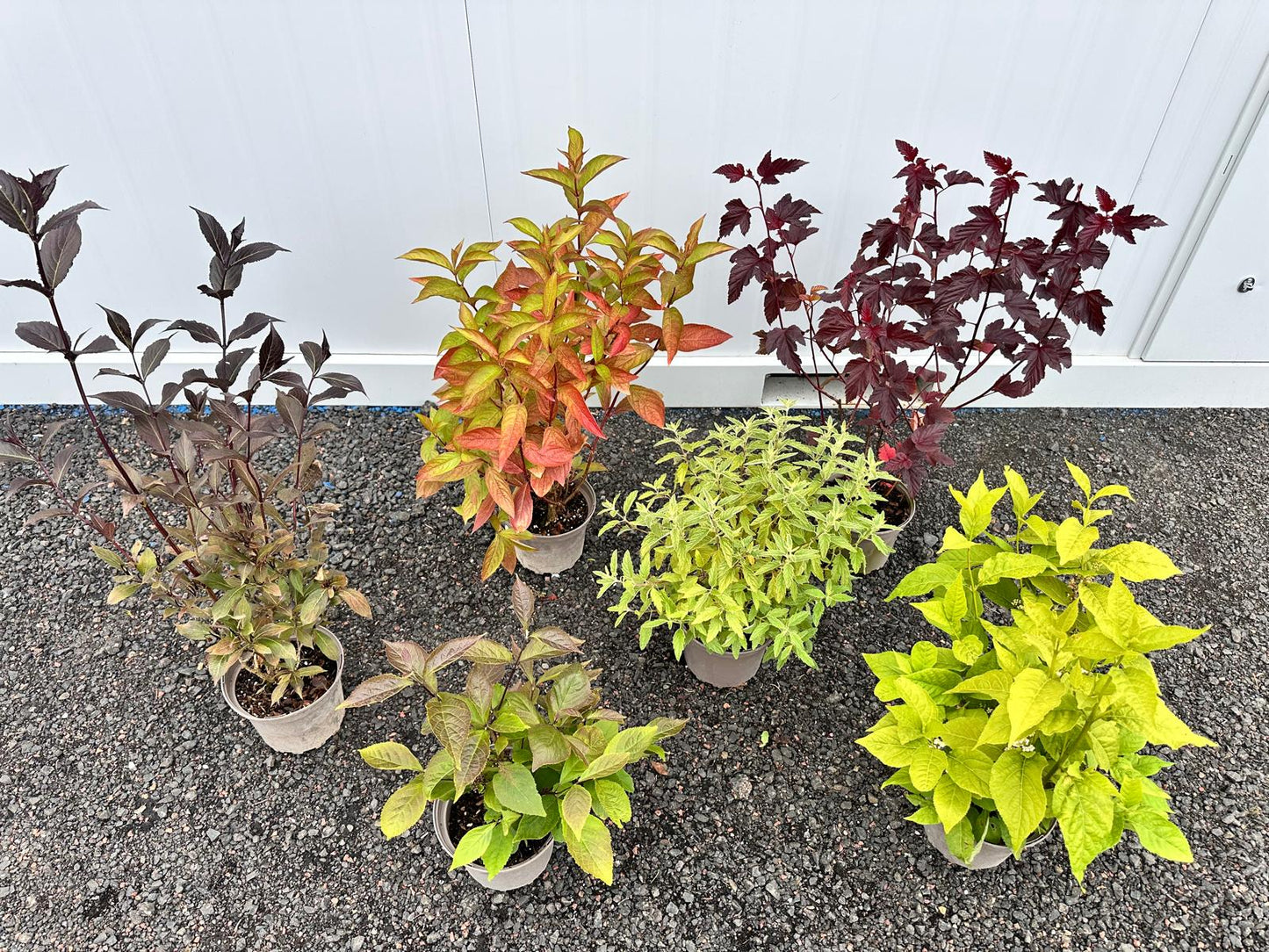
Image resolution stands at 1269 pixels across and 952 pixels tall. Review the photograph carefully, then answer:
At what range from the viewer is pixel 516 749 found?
1.71 metres

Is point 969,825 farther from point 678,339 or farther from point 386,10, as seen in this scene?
point 386,10

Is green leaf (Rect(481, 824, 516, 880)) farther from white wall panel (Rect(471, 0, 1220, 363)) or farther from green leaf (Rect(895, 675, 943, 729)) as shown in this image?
white wall panel (Rect(471, 0, 1220, 363))

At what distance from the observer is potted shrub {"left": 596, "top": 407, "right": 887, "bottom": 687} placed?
1.90m

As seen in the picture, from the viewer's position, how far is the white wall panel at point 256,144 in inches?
88.4

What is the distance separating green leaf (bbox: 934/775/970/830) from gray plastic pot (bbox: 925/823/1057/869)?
0.20 metres

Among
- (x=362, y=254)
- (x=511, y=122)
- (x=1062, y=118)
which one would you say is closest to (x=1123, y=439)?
(x=1062, y=118)

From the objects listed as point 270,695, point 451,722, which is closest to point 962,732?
point 451,722

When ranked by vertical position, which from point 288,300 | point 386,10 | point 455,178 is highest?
point 386,10

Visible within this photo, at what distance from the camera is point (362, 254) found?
2.67m

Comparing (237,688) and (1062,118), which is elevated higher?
(1062,118)

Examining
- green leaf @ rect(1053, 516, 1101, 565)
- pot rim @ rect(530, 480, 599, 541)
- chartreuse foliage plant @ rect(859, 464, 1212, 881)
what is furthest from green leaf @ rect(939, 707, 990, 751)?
pot rim @ rect(530, 480, 599, 541)

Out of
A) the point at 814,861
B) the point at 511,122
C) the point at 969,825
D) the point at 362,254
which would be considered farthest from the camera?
the point at 362,254

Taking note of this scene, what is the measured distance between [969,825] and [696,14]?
2.08 metres

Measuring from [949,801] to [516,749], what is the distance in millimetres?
861
